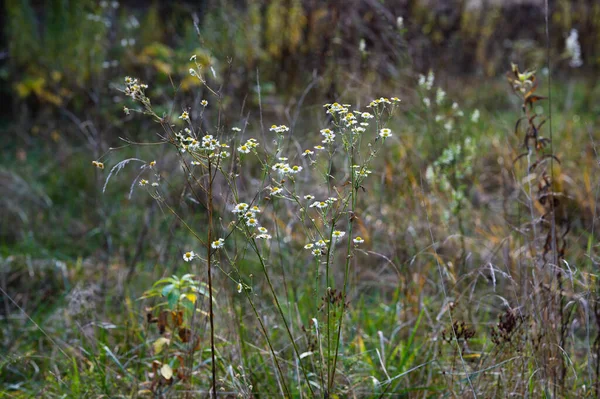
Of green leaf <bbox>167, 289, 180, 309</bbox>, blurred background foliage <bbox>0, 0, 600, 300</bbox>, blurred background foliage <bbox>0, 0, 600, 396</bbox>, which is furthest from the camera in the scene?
blurred background foliage <bbox>0, 0, 600, 300</bbox>

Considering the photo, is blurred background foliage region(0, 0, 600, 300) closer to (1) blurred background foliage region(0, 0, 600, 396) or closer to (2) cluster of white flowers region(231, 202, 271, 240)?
(1) blurred background foliage region(0, 0, 600, 396)

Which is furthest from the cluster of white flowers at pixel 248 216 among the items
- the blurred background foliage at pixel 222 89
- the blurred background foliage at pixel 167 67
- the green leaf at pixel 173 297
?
the blurred background foliage at pixel 167 67

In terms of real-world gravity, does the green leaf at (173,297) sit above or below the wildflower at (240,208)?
below

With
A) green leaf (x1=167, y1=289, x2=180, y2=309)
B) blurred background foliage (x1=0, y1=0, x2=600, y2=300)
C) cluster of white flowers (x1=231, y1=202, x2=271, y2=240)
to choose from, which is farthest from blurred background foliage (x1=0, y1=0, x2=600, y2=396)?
cluster of white flowers (x1=231, y1=202, x2=271, y2=240)

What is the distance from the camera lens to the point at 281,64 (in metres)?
6.29

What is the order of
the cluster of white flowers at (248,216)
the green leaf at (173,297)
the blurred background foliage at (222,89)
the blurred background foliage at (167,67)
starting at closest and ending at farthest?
the cluster of white flowers at (248,216) → the green leaf at (173,297) → the blurred background foliage at (222,89) → the blurred background foliage at (167,67)

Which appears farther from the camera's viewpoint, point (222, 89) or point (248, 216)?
point (222, 89)

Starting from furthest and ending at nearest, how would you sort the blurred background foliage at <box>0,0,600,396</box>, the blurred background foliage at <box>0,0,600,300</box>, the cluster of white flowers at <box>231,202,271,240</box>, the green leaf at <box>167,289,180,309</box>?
the blurred background foliage at <box>0,0,600,300</box>, the blurred background foliage at <box>0,0,600,396</box>, the green leaf at <box>167,289,180,309</box>, the cluster of white flowers at <box>231,202,271,240</box>

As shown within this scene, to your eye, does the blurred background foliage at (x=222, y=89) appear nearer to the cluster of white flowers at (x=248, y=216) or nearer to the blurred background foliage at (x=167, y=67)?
the blurred background foliage at (x=167, y=67)

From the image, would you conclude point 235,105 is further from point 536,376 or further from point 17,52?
point 536,376

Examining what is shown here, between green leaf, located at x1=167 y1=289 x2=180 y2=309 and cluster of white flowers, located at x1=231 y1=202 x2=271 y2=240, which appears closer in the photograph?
cluster of white flowers, located at x1=231 y1=202 x2=271 y2=240

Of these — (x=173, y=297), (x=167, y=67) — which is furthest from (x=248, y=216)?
(x=167, y=67)

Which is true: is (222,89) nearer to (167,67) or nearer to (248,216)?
(167,67)

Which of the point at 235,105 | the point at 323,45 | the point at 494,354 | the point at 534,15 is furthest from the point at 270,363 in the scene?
the point at 534,15
